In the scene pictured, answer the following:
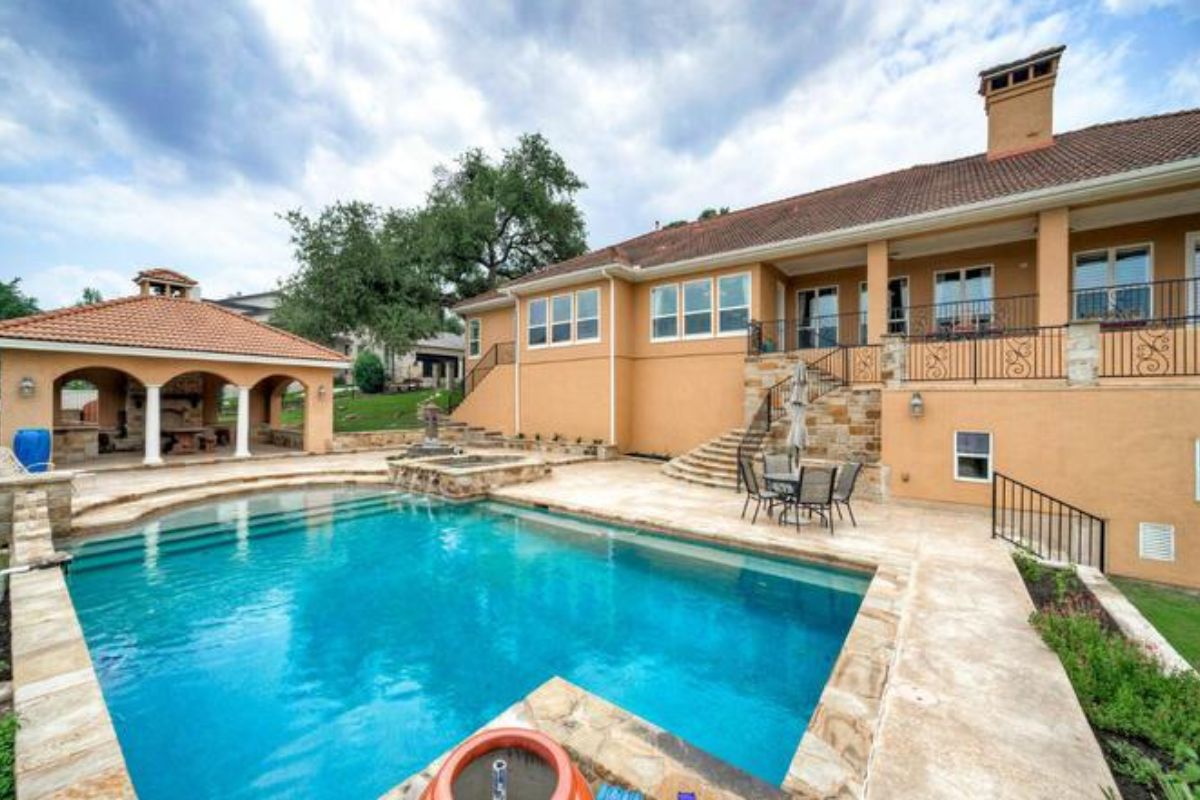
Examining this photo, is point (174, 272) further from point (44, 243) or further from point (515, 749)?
point (515, 749)

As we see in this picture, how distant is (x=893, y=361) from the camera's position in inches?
367

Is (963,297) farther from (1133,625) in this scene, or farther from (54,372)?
(54,372)

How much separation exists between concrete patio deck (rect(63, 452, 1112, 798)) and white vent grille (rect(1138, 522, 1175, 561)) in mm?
1820

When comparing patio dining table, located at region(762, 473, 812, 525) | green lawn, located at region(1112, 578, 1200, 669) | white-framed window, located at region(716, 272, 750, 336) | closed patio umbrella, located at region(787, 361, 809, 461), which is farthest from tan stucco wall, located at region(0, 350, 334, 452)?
green lawn, located at region(1112, 578, 1200, 669)

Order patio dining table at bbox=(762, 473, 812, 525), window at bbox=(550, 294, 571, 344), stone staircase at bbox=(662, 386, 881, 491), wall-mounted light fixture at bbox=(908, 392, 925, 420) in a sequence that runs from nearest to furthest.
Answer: patio dining table at bbox=(762, 473, 812, 525) → wall-mounted light fixture at bbox=(908, 392, 925, 420) → stone staircase at bbox=(662, 386, 881, 491) → window at bbox=(550, 294, 571, 344)

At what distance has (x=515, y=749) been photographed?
194cm

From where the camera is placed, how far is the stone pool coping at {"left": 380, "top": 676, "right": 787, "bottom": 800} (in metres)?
2.36

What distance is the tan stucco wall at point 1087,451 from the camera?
21.9 feet

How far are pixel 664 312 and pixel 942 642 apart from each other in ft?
40.9

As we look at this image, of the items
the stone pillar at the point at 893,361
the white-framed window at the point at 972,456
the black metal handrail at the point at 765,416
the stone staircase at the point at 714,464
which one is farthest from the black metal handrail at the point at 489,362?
the white-framed window at the point at 972,456

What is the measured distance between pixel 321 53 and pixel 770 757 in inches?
668

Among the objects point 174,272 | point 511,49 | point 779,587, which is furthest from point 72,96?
point 779,587

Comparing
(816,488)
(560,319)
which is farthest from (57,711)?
(560,319)

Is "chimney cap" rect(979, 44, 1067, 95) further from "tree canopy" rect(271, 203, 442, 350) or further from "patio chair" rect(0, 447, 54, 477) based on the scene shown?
"patio chair" rect(0, 447, 54, 477)
